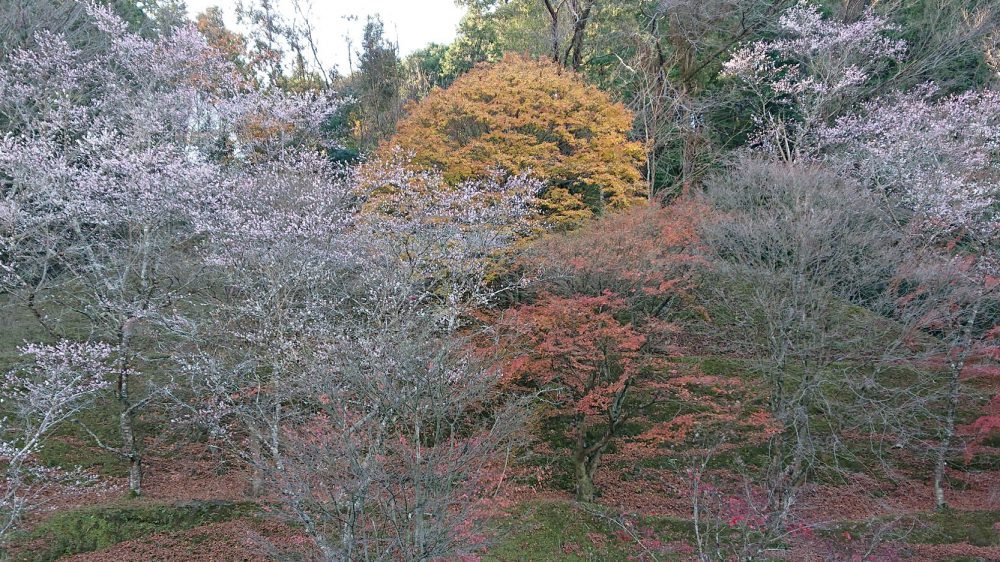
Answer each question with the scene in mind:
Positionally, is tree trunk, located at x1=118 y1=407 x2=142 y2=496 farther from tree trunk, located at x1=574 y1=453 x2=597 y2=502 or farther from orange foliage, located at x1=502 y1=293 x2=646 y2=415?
tree trunk, located at x1=574 y1=453 x2=597 y2=502

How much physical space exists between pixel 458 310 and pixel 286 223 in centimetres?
364

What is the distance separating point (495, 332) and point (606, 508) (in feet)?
13.1

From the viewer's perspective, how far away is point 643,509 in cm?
1100

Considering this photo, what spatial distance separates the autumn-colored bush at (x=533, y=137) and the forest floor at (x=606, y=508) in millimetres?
4883

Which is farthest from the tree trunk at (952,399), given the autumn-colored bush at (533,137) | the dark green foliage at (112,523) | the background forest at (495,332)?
the dark green foliage at (112,523)

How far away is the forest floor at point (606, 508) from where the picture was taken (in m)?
8.62

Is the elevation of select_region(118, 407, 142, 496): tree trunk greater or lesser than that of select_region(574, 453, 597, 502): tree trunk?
greater

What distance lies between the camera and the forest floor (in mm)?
8617

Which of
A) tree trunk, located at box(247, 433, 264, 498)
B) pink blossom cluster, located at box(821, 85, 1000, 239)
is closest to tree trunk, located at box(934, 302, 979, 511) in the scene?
pink blossom cluster, located at box(821, 85, 1000, 239)

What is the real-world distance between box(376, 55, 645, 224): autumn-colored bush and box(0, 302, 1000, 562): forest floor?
488cm

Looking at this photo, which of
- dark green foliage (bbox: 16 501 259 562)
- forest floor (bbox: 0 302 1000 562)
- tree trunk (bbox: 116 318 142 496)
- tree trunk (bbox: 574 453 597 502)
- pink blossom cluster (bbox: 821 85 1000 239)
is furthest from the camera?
pink blossom cluster (bbox: 821 85 1000 239)

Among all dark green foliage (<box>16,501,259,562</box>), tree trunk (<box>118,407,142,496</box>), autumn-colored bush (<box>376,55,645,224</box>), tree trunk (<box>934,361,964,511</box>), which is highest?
autumn-colored bush (<box>376,55,645,224</box>)

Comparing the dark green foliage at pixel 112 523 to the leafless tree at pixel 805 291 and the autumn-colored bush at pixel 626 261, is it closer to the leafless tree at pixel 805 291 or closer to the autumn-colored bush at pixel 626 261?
the autumn-colored bush at pixel 626 261

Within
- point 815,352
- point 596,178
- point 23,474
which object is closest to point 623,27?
point 596,178
